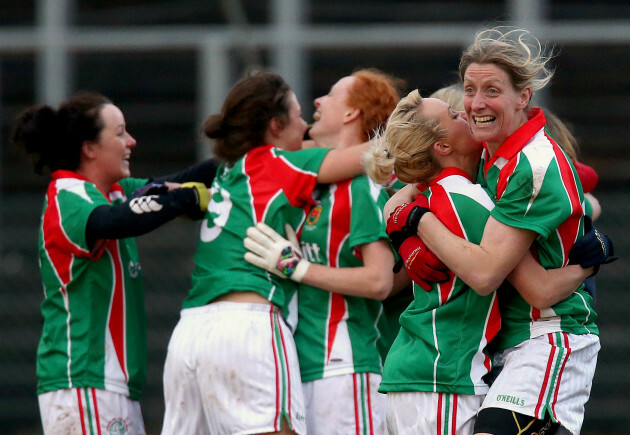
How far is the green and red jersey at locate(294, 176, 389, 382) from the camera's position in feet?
14.0

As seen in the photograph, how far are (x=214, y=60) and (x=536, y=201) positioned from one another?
258 inches

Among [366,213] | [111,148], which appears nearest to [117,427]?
[111,148]

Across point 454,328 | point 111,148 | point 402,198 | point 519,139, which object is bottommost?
point 454,328

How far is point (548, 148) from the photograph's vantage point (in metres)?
3.43

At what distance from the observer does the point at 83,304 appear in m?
4.46

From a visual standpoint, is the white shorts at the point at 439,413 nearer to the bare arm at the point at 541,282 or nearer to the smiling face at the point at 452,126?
the bare arm at the point at 541,282

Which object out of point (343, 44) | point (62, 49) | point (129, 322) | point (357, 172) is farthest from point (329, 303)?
point (62, 49)

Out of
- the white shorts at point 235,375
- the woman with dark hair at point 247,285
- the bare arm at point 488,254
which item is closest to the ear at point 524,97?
the bare arm at point 488,254

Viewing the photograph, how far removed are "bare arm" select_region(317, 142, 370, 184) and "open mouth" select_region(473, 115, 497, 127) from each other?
806 millimetres

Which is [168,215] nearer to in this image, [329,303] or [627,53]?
[329,303]

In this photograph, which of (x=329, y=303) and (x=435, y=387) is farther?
(x=329, y=303)

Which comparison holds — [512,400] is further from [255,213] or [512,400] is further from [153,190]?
[153,190]

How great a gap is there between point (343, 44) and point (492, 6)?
1.55 metres

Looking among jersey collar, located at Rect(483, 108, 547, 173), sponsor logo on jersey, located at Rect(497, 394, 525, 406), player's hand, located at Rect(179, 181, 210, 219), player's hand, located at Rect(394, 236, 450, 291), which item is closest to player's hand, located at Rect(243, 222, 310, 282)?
player's hand, located at Rect(179, 181, 210, 219)
